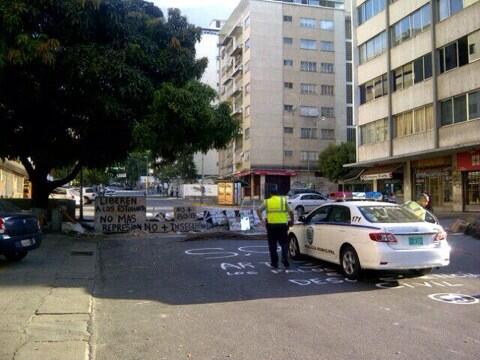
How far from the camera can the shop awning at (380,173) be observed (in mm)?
38612

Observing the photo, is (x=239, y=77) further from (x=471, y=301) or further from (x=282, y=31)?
(x=471, y=301)

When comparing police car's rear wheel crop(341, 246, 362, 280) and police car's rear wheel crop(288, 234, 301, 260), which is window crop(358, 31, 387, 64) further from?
police car's rear wheel crop(341, 246, 362, 280)

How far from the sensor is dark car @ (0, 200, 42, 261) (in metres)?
10.5

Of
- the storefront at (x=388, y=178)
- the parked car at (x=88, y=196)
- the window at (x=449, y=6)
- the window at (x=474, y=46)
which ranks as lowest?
the parked car at (x=88, y=196)

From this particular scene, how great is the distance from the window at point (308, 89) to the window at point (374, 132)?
85.0 feet

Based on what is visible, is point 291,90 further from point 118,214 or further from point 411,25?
point 118,214

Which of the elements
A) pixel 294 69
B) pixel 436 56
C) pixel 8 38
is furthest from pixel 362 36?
pixel 8 38

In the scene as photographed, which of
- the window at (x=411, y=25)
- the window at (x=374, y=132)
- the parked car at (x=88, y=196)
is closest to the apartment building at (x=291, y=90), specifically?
the parked car at (x=88, y=196)

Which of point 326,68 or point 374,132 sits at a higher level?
point 326,68

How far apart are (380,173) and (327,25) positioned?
1373 inches

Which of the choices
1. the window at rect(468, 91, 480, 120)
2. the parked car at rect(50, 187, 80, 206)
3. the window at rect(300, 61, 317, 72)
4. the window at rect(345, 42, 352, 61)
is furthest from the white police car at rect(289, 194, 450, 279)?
the window at rect(345, 42, 352, 61)

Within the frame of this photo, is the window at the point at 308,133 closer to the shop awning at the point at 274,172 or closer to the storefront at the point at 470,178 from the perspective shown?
the shop awning at the point at 274,172

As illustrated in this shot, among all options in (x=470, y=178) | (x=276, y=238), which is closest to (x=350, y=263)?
(x=276, y=238)

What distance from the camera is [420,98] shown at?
112 feet
